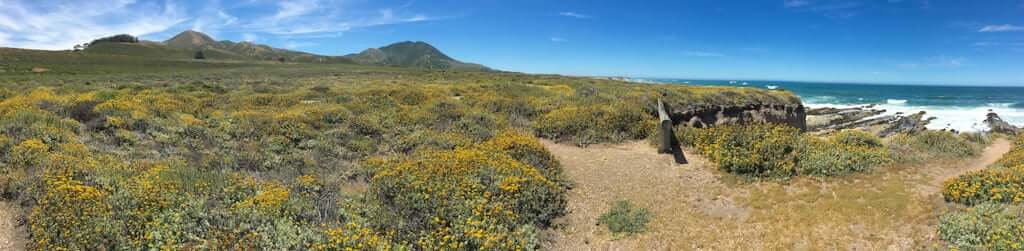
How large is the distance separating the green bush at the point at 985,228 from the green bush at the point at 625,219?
4.35 meters

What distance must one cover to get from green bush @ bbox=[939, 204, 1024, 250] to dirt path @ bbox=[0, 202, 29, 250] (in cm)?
1288

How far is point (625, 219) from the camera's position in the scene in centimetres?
810

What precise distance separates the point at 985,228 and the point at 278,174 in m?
12.3

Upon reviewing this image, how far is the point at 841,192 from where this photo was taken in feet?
30.1

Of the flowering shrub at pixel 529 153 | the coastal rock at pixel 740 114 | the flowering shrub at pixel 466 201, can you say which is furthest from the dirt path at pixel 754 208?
the coastal rock at pixel 740 114

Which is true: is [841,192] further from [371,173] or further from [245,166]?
[245,166]

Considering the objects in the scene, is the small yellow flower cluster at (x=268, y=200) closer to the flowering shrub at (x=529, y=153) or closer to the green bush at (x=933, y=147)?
the flowering shrub at (x=529, y=153)

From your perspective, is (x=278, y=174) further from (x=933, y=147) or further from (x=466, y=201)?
(x=933, y=147)

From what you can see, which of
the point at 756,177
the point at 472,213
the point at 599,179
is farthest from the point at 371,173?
the point at 756,177

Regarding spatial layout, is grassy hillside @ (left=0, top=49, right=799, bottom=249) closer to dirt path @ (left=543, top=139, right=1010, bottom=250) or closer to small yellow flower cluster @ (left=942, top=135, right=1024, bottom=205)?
dirt path @ (left=543, top=139, right=1010, bottom=250)

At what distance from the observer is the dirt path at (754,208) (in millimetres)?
7227

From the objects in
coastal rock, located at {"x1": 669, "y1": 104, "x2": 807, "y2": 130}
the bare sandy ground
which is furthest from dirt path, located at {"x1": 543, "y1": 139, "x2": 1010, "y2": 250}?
coastal rock, located at {"x1": 669, "y1": 104, "x2": 807, "y2": 130}

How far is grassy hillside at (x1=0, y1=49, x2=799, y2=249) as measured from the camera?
620cm

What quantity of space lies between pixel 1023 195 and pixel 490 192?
897cm
